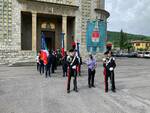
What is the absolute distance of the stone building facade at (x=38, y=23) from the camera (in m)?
29.7

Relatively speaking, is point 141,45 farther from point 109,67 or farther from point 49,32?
point 109,67

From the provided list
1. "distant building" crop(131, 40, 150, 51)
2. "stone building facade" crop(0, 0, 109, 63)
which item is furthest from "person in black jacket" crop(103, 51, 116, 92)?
"distant building" crop(131, 40, 150, 51)

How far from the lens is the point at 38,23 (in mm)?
35781

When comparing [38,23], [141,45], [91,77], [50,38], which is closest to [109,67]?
[91,77]

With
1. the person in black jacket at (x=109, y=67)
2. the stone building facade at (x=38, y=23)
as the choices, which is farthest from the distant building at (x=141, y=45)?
the person in black jacket at (x=109, y=67)

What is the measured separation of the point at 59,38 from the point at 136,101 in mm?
29095

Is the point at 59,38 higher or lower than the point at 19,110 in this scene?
higher

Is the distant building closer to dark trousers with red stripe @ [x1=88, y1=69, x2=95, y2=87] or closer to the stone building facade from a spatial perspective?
the stone building facade

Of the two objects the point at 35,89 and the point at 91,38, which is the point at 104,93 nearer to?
the point at 35,89

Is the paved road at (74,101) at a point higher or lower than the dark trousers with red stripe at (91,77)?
lower

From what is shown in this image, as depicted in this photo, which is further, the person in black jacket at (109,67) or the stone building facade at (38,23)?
the stone building facade at (38,23)

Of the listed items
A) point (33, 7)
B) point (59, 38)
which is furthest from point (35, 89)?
point (59, 38)

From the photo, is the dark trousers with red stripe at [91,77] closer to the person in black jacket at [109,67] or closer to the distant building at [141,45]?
the person in black jacket at [109,67]

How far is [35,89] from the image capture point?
11703mm
